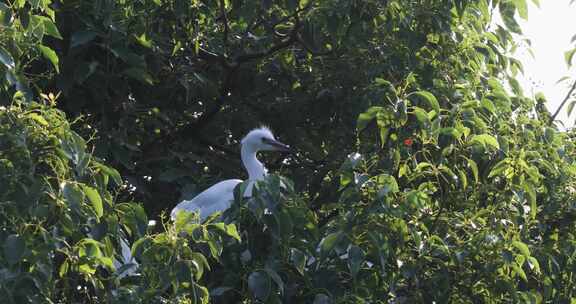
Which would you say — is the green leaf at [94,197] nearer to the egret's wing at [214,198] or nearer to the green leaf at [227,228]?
the green leaf at [227,228]

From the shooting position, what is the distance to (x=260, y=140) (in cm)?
693

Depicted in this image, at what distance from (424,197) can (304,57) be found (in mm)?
3041

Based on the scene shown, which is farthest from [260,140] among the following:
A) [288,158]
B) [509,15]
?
[509,15]

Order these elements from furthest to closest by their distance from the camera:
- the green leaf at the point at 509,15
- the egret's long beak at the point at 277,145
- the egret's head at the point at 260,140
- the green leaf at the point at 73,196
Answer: the egret's long beak at the point at 277,145 → the egret's head at the point at 260,140 → the green leaf at the point at 509,15 → the green leaf at the point at 73,196

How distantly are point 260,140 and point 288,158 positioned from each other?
0.47 meters

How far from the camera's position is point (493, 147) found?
15.4 ft

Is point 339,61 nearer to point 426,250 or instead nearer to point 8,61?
point 426,250

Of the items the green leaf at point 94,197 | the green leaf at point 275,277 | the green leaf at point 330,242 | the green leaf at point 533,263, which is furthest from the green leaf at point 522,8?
the green leaf at point 94,197

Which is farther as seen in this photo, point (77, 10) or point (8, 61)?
point (77, 10)

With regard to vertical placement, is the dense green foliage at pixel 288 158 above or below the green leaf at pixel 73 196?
below

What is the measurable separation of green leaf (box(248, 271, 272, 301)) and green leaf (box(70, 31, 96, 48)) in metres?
2.27

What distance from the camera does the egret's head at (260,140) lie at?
6.92 meters

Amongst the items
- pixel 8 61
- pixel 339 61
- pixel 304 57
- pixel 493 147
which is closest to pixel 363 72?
pixel 339 61

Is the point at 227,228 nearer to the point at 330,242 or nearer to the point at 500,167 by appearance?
the point at 330,242
